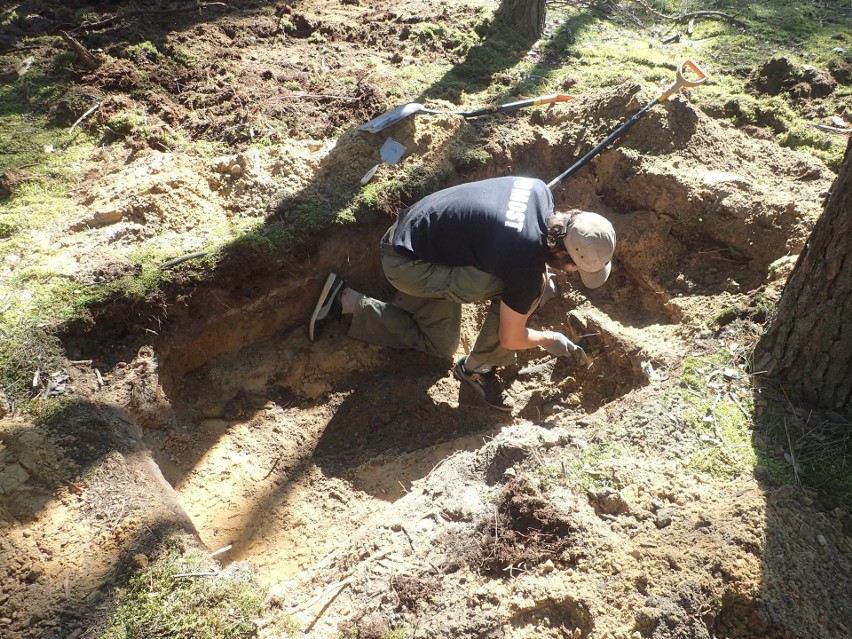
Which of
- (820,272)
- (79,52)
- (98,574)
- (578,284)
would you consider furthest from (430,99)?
(98,574)

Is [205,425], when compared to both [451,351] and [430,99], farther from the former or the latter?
[430,99]

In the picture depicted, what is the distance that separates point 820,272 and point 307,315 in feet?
9.45

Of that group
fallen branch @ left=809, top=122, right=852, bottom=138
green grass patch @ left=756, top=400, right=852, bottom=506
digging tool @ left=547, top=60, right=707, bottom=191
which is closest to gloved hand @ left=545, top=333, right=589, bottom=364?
green grass patch @ left=756, top=400, right=852, bottom=506

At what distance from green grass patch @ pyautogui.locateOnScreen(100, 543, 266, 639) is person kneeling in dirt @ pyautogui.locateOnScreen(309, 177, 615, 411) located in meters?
1.74

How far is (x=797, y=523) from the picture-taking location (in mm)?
2395

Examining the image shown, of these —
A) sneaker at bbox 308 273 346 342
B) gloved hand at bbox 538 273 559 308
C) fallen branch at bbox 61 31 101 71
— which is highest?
fallen branch at bbox 61 31 101 71

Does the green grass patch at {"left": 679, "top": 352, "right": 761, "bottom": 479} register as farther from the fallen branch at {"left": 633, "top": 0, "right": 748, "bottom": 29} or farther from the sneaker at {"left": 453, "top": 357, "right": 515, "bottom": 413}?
the fallen branch at {"left": 633, "top": 0, "right": 748, "bottom": 29}

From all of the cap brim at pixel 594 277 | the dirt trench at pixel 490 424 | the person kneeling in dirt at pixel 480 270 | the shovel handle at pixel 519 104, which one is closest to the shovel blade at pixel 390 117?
the dirt trench at pixel 490 424

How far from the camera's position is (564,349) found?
3.46 m

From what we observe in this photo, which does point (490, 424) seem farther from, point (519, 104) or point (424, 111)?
point (519, 104)

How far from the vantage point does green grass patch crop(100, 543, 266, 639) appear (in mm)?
2205

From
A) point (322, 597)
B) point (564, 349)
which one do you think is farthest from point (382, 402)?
point (322, 597)

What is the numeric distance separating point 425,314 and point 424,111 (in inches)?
61.3

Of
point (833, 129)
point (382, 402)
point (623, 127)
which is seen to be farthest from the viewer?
point (833, 129)
